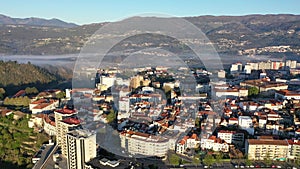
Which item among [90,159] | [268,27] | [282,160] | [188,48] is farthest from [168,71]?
[268,27]

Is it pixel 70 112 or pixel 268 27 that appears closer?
pixel 70 112

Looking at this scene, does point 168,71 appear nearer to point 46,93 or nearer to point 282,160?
point 46,93

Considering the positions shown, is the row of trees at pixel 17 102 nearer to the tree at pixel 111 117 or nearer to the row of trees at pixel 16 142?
the row of trees at pixel 16 142

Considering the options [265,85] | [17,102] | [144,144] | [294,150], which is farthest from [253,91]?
[17,102]

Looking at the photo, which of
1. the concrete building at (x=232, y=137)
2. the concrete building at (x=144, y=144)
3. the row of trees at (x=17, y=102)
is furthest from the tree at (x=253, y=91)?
the row of trees at (x=17, y=102)

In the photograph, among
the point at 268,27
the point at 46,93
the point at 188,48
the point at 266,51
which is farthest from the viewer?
the point at 268,27

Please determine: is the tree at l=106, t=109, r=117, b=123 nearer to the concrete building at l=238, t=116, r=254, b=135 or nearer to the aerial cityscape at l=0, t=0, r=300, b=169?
the aerial cityscape at l=0, t=0, r=300, b=169

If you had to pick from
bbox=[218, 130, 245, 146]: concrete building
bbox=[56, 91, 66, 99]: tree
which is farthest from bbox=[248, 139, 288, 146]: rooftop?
bbox=[56, 91, 66, 99]: tree
